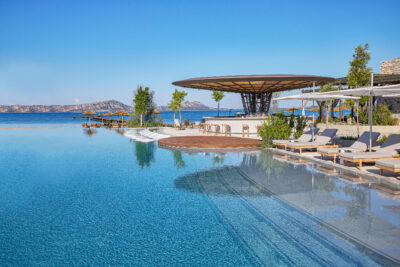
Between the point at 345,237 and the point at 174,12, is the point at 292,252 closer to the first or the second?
the point at 345,237

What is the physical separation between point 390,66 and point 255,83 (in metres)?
22.1

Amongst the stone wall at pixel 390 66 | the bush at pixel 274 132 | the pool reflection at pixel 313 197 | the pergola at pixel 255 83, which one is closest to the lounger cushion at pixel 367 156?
the pool reflection at pixel 313 197

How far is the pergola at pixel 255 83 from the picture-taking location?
14.9 meters

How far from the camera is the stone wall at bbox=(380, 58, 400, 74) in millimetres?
29306

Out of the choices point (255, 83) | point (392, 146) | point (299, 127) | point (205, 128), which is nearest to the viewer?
point (392, 146)

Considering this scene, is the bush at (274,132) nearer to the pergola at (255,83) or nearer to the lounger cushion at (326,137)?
the lounger cushion at (326,137)

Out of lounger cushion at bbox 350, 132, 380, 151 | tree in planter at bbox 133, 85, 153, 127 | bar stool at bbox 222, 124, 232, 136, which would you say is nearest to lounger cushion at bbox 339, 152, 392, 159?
lounger cushion at bbox 350, 132, 380, 151

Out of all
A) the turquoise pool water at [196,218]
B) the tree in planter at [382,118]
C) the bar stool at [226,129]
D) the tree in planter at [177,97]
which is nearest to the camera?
the turquoise pool water at [196,218]

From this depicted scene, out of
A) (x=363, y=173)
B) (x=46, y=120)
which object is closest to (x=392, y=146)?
(x=363, y=173)

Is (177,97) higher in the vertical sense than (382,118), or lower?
higher

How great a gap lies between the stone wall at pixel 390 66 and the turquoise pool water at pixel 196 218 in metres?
29.1

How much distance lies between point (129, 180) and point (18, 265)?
3.57 m

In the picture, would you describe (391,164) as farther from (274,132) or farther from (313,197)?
(274,132)

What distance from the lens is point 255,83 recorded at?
16.8 metres
